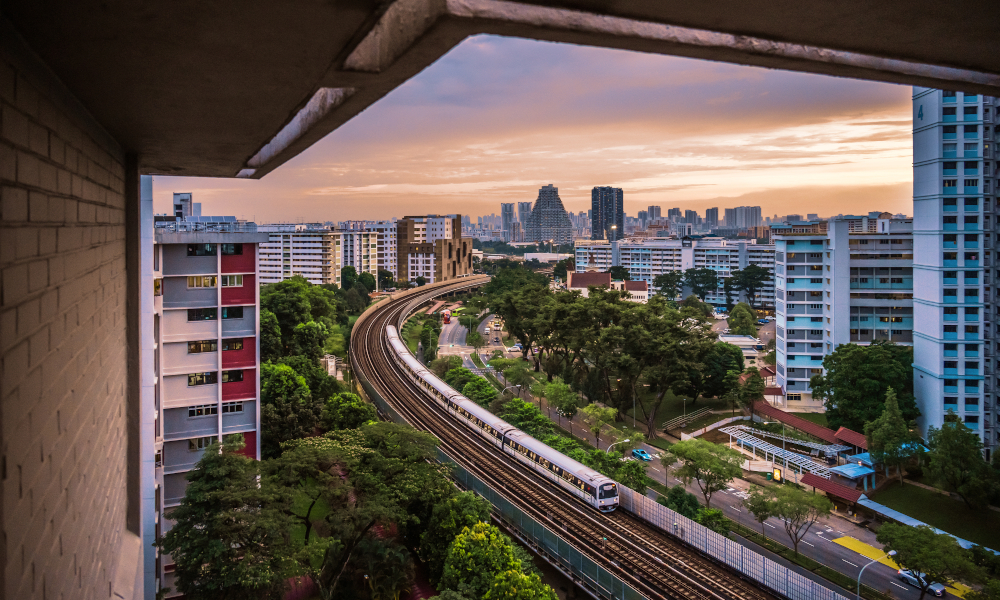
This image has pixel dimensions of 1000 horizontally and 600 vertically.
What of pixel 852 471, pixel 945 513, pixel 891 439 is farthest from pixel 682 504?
pixel 945 513

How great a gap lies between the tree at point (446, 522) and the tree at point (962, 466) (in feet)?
38.5

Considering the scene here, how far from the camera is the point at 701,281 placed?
169ft

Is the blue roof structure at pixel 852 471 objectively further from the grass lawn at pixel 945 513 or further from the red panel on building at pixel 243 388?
the red panel on building at pixel 243 388

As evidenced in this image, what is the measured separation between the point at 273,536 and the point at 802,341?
22222 millimetres

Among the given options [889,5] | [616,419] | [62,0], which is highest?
[889,5]

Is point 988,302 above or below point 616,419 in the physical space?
above

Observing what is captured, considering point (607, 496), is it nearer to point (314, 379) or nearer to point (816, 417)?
point (314, 379)

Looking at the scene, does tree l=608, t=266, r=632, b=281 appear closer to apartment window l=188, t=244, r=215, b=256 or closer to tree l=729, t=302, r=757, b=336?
tree l=729, t=302, r=757, b=336

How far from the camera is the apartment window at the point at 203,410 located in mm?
11279

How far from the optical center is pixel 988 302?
1834 centimetres

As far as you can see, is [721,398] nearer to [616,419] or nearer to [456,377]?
[616,419]

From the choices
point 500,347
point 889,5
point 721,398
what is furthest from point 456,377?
point 889,5

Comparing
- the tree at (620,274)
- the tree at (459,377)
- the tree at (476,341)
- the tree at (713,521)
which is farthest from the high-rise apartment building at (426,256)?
the tree at (713,521)

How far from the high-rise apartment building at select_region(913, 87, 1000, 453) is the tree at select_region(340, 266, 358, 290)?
127 ft
